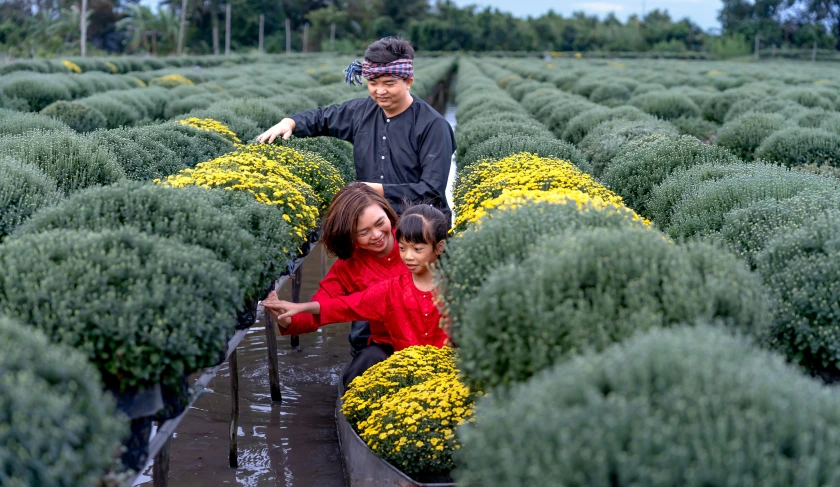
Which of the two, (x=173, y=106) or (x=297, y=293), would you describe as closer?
(x=297, y=293)

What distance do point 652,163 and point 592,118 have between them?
432 cm

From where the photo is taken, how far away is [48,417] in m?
2.26

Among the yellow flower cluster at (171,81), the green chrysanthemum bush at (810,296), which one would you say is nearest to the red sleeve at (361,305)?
the green chrysanthemum bush at (810,296)

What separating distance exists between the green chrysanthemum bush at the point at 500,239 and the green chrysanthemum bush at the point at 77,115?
9.47 m

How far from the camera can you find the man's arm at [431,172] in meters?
5.53

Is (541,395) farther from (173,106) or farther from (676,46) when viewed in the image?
(676,46)

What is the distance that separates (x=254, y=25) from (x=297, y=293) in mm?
72088

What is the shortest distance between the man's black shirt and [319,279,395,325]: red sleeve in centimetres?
73

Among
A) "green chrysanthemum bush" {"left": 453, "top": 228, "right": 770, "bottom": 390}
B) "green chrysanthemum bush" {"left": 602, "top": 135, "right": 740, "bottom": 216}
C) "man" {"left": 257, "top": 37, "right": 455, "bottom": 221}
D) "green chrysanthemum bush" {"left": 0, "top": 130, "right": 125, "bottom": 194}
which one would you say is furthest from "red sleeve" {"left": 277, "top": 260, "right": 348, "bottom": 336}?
"green chrysanthemum bush" {"left": 602, "top": 135, "right": 740, "bottom": 216}

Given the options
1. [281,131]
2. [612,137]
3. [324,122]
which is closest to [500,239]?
[281,131]

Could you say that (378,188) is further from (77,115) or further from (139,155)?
(77,115)

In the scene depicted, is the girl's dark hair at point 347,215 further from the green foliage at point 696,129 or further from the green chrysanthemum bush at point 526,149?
the green foliage at point 696,129

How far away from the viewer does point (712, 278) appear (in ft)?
9.46

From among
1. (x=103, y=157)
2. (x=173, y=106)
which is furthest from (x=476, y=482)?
(x=173, y=106)
